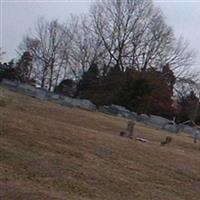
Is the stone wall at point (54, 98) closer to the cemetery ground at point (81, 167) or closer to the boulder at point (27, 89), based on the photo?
the boulder at point (27, 89)

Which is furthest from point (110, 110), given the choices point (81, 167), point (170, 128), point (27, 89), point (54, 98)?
point (81, 167)

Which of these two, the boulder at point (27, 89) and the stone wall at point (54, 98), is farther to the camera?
the boulder at point (27, 89)

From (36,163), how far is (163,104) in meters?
50.8

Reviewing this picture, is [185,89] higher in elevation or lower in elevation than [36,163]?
higher

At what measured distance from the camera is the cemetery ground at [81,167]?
8.74 m

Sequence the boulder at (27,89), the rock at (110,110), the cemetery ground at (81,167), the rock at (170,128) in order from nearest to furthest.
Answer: the cemetery ground at (81,167), the rock at (170,128), the boulder at (27,89), the rock at (110,110)

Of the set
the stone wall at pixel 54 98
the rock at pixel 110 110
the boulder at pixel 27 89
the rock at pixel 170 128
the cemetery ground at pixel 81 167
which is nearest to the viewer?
the cemetery ground at pixel 81 167

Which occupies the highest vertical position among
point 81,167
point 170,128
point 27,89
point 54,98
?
point 27,89

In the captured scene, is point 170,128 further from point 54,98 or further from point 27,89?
point 27,89

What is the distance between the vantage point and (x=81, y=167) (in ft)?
35.6

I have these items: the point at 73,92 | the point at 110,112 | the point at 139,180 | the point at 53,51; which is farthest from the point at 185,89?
the point at 139,180

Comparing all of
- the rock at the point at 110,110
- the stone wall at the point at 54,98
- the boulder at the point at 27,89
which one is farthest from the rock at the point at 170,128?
the boulder at the point at 27,89

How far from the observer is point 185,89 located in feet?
227

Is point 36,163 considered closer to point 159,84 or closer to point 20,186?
point 20,186
